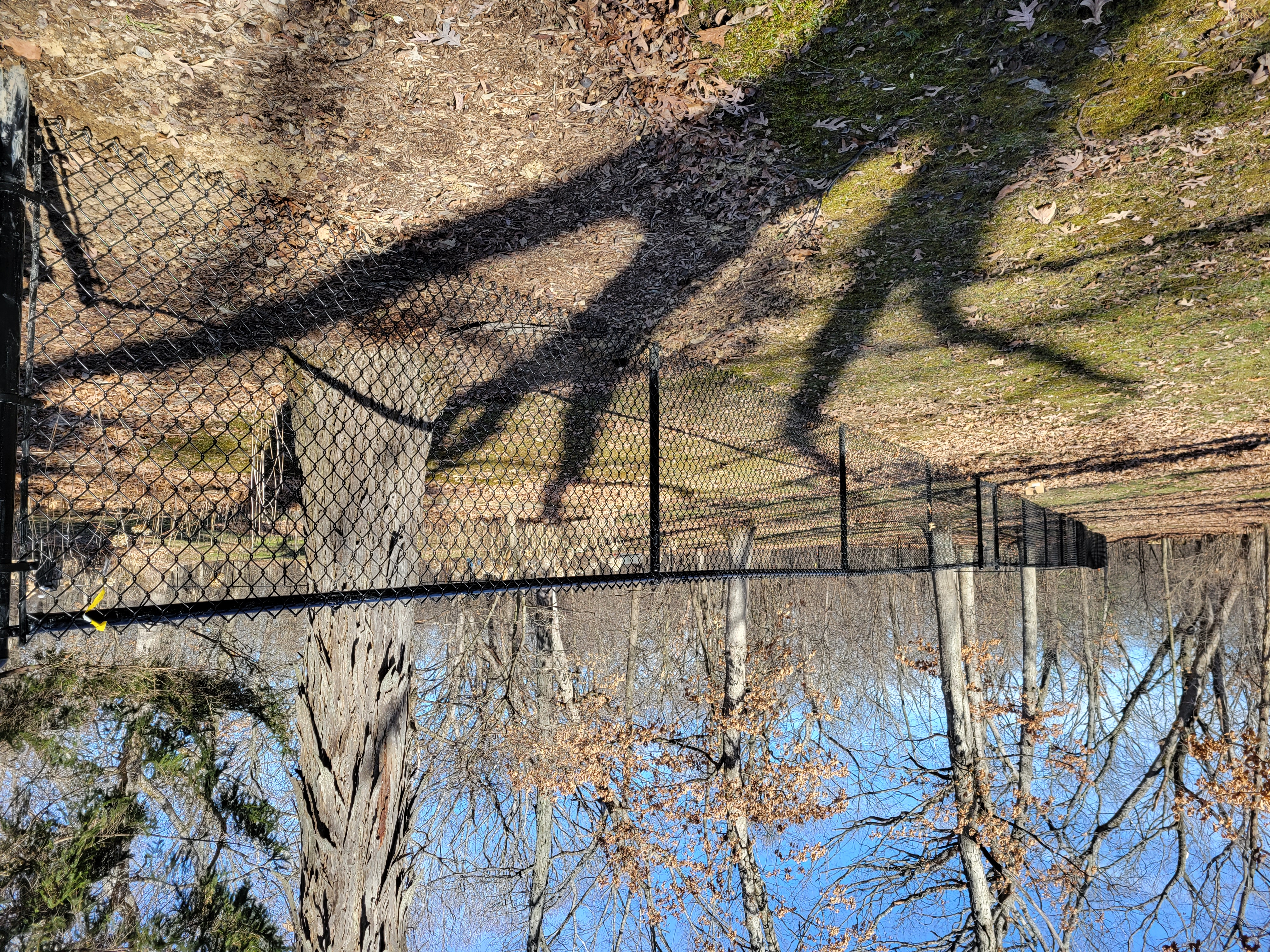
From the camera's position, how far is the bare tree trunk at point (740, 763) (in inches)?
400

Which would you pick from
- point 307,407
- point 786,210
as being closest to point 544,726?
point 307,407

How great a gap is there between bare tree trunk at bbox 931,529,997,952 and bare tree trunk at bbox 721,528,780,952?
2.89 m

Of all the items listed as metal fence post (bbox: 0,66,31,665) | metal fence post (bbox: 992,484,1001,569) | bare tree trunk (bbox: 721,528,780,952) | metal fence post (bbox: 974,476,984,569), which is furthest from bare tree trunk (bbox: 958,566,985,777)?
metal fence post (bbox: 0,66,31,665)

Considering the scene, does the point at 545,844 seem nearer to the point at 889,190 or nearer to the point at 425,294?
the point at 425,294

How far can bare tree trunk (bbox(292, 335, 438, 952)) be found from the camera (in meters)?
3.65

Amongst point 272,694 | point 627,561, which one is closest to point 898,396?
point 272,694

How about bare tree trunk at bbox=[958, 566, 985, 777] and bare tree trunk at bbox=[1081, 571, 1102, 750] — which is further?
bare tree trunk at bbox=[1081, 571, 1102, 750]

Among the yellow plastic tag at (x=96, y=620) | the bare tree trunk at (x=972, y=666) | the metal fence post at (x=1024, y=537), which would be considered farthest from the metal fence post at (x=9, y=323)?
the bare tree trunk at (x=972, y=666)

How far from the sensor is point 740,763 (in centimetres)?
1132

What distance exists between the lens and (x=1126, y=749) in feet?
59.6

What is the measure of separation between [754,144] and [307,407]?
2680 mm

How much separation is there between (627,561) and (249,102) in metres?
14.3

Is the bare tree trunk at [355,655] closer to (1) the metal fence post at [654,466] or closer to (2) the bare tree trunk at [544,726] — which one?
(1) the metal fence post at [654,466]

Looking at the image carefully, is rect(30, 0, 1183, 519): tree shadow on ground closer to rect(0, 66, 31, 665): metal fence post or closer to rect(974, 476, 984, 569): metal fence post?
rect(0, 66, 31, 665): metal fence post
